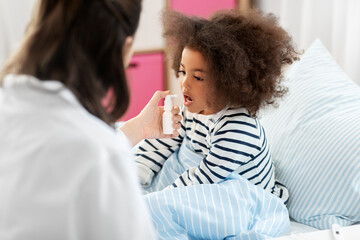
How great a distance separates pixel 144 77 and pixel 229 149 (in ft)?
4.92

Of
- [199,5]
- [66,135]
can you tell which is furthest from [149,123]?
[199,5]

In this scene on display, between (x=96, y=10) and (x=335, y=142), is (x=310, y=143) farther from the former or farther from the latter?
(x=96, y=10)

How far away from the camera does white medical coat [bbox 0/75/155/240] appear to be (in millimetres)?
567

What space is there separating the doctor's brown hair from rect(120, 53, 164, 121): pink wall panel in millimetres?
1824

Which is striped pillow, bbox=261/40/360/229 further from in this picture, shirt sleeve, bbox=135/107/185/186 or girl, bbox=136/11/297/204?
shirt sleeve, bbox=135/107/185/186

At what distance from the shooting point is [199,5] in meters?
2.53

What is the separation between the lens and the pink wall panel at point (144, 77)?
99.3 inches

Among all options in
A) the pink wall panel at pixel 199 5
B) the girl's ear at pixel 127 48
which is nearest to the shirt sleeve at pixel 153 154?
the girl's ear at pixel 127 48

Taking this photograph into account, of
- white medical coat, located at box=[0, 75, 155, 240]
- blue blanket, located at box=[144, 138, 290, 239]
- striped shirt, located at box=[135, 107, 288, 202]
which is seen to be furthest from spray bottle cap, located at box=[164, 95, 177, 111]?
white medical coat, located at box=[0, 75, 155, 240]

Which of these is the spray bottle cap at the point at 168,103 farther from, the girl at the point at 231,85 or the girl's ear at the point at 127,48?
the girl's ear at the point at 127,48

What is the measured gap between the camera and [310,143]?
49.6 inches

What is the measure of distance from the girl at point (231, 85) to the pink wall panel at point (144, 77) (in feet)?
4.07

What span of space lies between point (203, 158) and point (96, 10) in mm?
697

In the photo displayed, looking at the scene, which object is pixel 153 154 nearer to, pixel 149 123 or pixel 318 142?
pixel 149 123
